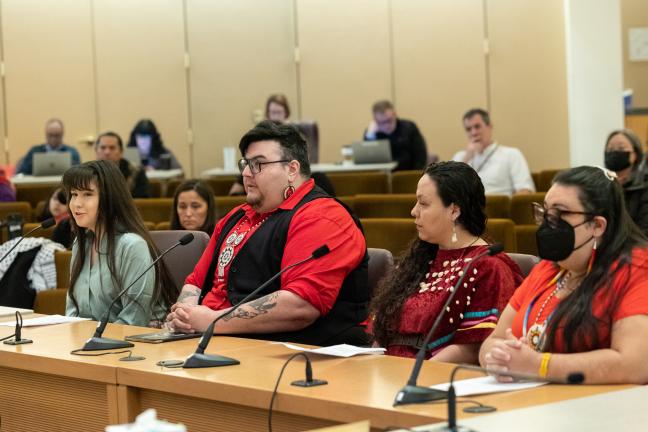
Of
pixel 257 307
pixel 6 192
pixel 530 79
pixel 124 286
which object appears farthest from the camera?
pixel 530 79

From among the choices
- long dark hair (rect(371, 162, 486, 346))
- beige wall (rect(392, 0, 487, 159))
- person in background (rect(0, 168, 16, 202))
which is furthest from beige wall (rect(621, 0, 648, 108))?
long dark hair (rect(371, 162, 486, 346))

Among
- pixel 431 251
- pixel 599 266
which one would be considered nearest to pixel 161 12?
pixel 431 251

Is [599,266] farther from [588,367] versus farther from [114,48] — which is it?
[114,48]

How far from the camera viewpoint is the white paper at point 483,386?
2555mm

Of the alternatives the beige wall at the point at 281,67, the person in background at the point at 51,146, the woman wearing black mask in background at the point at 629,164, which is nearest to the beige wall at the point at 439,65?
the beige wall at the point at 281,67

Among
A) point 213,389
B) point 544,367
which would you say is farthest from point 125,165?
point 544,367

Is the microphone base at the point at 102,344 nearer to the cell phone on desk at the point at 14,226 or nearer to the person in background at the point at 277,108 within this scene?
the cell phone on desk at the point at 14,226

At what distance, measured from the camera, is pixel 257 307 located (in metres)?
3.76

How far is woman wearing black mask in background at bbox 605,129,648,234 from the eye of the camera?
5746 mm

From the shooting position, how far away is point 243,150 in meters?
4.14

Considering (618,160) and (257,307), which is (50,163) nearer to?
(618,160)

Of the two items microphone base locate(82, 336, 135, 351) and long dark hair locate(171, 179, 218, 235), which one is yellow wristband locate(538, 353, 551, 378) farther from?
long dark hair locate(171, 179, 218, 235)

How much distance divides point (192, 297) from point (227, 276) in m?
0.24

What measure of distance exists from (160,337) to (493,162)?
489cm
